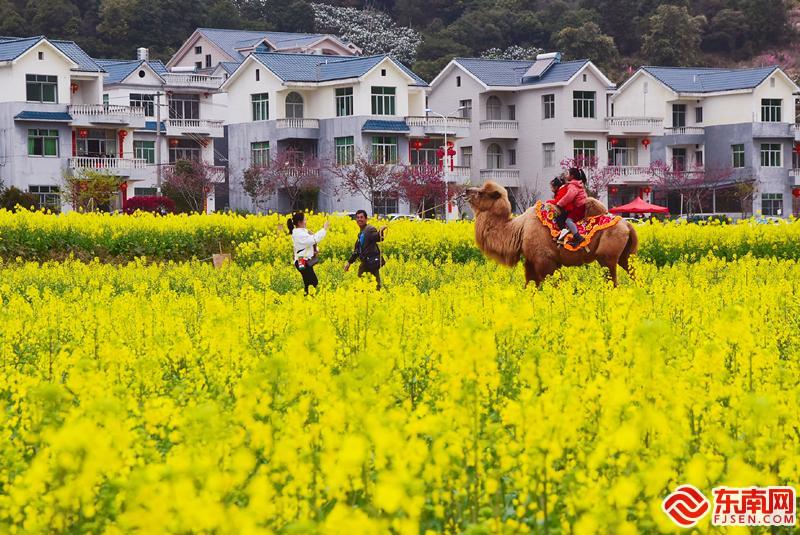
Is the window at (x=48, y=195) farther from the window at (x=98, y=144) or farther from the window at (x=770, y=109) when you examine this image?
the window at (x=770, y=109)

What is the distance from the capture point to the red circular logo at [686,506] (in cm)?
586

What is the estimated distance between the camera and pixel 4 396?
390 inches

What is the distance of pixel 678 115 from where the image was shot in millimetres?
67938

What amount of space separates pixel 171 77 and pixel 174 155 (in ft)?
12.7

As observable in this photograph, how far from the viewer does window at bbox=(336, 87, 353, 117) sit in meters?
58.8

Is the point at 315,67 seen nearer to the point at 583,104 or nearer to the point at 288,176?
the point at 288,176

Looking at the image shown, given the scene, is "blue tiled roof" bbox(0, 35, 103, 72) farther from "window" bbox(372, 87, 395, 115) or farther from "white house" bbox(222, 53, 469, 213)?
"window" bbox(372, 87, 395, 115)

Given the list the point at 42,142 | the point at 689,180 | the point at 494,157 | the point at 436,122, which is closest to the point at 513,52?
the point at 494,157

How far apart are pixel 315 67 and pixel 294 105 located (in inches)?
80.4

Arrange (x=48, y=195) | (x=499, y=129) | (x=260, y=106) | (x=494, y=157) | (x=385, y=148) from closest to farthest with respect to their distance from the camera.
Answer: (x=48, y=195) < (x=385, y=148) < (x=260, y=106) < (x=499, y=129) < (x=494, y=157)

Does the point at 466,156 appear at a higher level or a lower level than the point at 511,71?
lower

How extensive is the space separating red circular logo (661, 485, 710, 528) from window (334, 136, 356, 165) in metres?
52.9

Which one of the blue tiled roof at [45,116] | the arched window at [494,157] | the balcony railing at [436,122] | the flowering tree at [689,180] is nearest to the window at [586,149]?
the flowering tree at [689,180]

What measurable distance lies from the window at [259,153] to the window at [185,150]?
3.46m
